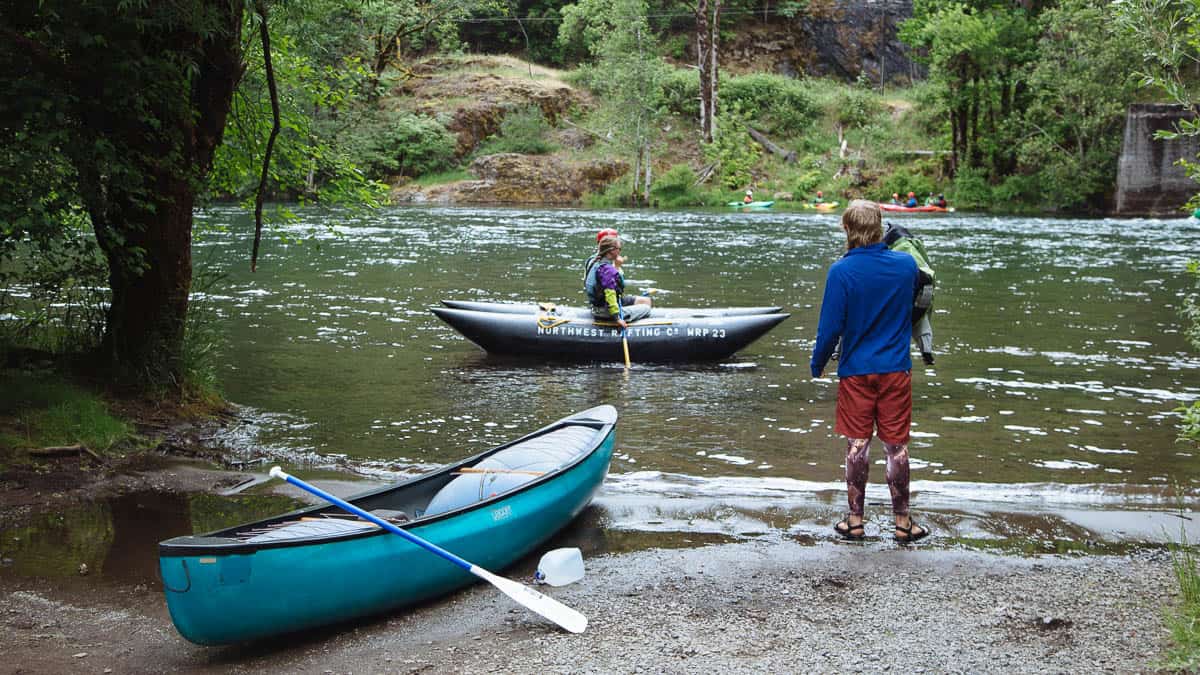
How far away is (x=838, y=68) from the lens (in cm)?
Result: 4909

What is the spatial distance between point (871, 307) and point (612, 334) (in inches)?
243

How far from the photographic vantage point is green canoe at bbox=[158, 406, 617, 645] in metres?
3.77

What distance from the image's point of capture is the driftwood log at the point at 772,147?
134ft

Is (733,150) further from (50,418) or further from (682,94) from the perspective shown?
(50,418)

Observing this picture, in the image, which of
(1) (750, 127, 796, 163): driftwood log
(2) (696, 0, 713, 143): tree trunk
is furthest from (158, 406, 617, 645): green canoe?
(2) (696, 0, 713, 143): tree trunk

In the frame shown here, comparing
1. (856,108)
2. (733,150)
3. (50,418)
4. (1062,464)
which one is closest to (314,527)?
(50,418)

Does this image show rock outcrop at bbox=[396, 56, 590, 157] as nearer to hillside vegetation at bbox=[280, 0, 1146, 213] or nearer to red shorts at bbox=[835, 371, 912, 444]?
hillside vegetation at bbox=[280, 0, 1146, 213]

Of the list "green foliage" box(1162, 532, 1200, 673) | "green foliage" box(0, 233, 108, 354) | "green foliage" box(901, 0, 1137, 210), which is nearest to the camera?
"green foliage" box(1162, 532, 1200, 673)

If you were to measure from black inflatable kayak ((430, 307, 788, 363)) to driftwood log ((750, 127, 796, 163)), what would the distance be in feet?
103

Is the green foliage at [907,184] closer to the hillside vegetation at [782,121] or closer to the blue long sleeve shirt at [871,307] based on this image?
the hillside vegetation at [782,121]

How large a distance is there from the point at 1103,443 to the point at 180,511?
6367 mm

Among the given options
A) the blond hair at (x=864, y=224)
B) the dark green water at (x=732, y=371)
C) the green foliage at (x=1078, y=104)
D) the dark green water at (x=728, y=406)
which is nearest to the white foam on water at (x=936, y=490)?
the dark green water at (x=728, y=406)

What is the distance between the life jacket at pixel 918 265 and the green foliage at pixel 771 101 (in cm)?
3910

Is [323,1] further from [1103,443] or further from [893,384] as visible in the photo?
[1103,443]
